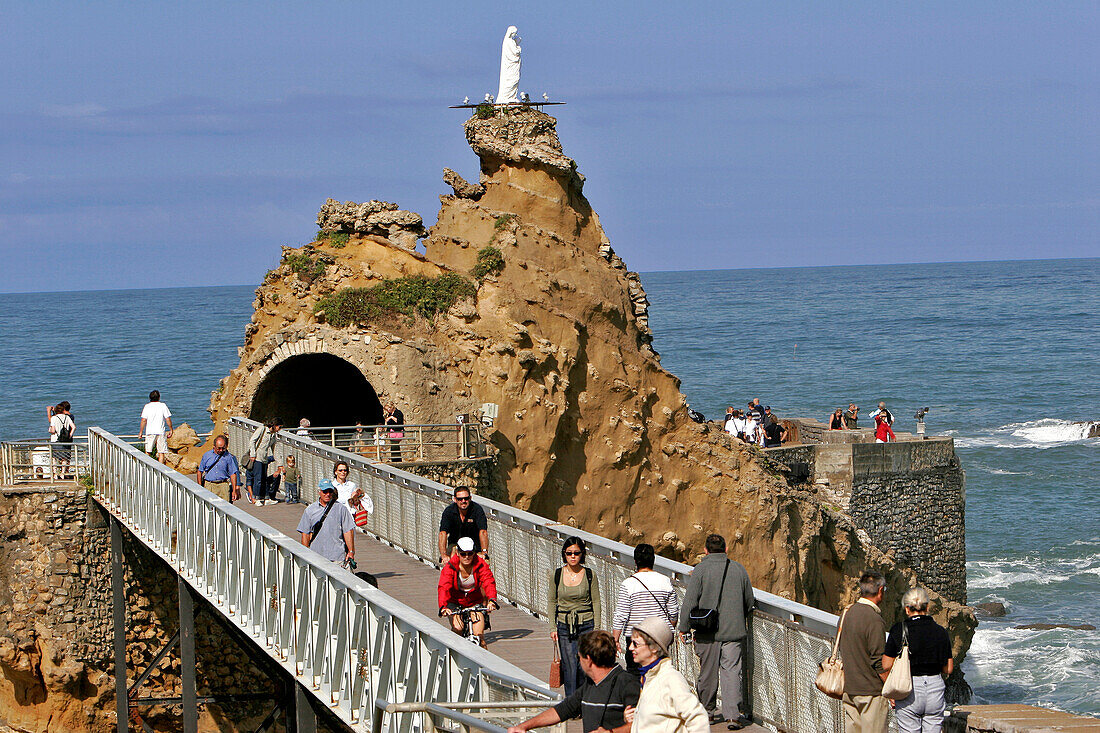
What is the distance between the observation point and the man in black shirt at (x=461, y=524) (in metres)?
13.2

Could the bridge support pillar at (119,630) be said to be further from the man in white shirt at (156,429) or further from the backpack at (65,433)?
the backpack at (65,433)

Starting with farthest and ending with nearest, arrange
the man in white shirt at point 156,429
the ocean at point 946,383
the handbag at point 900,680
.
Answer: the ocean at point 946,383, the man in white shirt at point 156,429, the handbag at point 900,680

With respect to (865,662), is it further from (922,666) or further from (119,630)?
(119,630)

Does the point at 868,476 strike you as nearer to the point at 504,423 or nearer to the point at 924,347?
the point at 504,423

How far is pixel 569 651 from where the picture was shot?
1096 centimetres

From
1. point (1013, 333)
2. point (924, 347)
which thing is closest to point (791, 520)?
point (924, 347)

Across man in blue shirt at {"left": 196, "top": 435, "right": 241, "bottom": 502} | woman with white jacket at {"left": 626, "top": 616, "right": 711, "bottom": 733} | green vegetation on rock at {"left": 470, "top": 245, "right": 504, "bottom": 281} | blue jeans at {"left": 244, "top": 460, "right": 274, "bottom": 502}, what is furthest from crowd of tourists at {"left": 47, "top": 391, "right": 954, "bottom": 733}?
green vegetation on rock at {"left": 470, "top": 245, "right": 504, "bottom": 281}

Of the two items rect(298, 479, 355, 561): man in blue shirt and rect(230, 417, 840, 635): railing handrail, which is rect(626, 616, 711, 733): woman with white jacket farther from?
rect(298, 479, 355, 561): man in blue shirt

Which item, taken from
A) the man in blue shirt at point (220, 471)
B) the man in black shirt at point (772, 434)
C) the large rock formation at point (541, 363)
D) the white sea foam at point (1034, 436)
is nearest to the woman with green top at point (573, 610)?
the man in blue shirt at point (220, 471)

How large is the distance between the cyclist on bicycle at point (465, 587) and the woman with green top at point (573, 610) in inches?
30.2

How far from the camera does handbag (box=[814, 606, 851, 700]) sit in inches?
378

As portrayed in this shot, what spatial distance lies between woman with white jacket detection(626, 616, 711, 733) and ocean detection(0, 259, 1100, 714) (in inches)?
1098

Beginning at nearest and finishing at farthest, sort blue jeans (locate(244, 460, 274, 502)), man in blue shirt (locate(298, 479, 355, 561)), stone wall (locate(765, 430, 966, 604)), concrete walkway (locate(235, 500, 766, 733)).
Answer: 1. concrete walkway (locate(235, 500, 766, 733))
2. man in blue shirt (locate(298, 479, 355, 561))
3. blue jeans (locate(244, 460, 274, 502))
4. stone wall (locate(765, 430, 966, 604))

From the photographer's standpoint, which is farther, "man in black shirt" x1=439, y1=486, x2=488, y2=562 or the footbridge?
"man in black shirt" x1=439, y1=486, x2=488, y2=562
